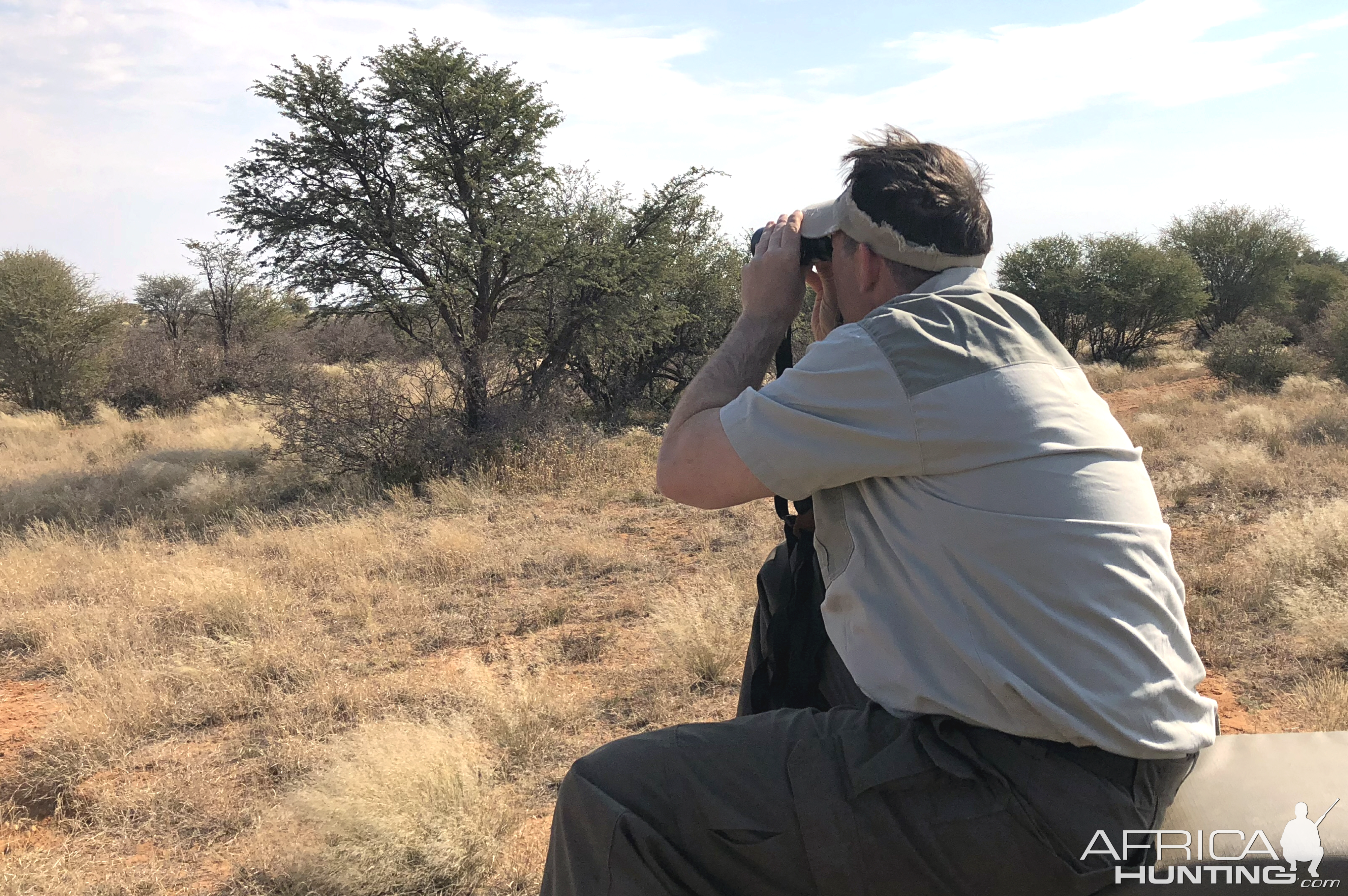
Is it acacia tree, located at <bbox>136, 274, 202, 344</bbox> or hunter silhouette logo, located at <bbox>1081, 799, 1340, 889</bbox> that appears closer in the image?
hunter silhouette logo, located at <bbox>1081, 799, 1340, 889</bbox>

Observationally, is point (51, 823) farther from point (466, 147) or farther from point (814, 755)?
point (466, 147)

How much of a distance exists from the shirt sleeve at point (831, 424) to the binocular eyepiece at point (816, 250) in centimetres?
32

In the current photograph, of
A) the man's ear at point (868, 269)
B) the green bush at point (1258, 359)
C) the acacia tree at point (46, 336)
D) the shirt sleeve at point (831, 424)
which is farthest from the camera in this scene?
the acacia tree at point (46, 336)

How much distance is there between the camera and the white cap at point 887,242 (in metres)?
1.69

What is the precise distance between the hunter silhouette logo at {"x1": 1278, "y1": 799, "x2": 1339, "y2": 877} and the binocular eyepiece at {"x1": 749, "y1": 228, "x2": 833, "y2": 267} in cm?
132

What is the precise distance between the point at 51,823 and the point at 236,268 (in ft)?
78.5

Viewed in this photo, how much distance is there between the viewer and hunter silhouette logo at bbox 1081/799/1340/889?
4.65 feet

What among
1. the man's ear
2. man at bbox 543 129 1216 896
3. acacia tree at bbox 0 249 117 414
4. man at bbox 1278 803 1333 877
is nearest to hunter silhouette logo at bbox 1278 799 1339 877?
man at bbox 1278 803 1333 877

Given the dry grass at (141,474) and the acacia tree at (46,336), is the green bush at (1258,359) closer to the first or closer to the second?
the dry grass at (141,474)

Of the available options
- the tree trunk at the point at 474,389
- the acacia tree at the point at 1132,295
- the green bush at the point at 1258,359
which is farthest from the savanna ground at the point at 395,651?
the acacia tree at the point at 1132,295

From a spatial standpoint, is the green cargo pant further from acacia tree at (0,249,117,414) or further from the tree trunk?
acacia tree at (0,249,117,414)

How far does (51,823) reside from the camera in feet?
10.7

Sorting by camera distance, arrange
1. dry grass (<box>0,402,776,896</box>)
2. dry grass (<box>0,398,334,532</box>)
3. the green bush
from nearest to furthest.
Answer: dry grass (<box>0,402,776,896</box>) < dry grass (<box>0,398,334,532</box>) < the green bush

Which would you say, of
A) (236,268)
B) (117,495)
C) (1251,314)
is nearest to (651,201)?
(117,495)
